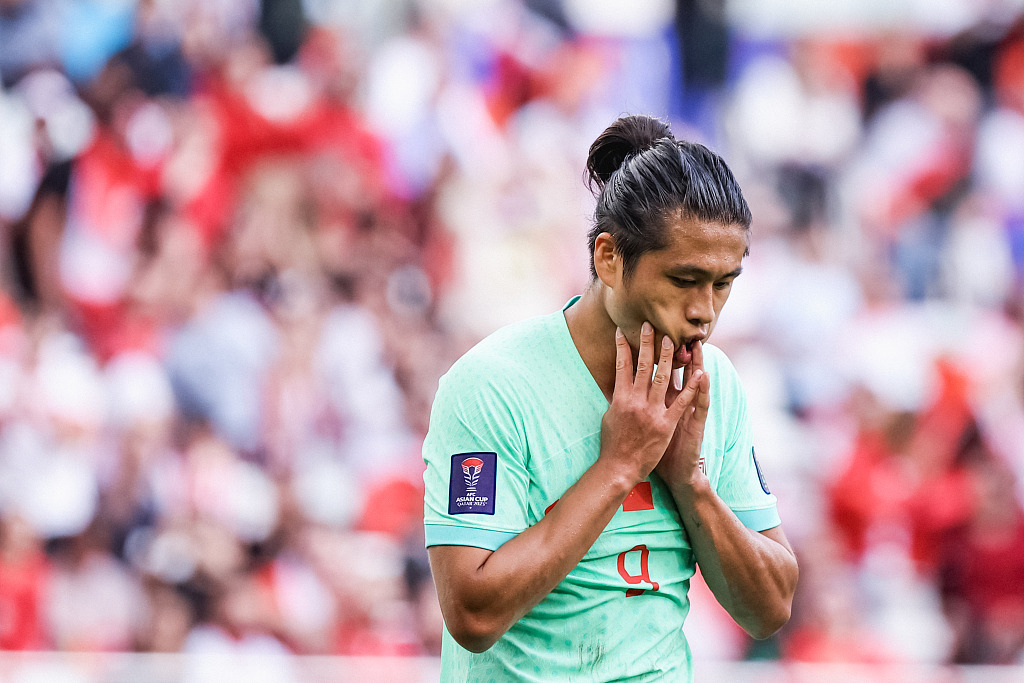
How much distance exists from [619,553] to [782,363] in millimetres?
2835

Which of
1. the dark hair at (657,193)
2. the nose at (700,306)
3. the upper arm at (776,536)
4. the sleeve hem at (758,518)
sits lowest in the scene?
the upper arm at (776,536)

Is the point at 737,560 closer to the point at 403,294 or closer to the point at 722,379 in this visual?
the point at 722,379

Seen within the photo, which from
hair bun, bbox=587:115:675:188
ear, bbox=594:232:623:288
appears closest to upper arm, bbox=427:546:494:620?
ear, bbox=594:232:623:288

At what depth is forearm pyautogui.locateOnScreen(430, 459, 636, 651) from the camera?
1326 millimetres

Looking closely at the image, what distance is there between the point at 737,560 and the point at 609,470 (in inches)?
11.3

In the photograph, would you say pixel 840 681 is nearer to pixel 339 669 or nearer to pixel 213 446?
pixel 339 669

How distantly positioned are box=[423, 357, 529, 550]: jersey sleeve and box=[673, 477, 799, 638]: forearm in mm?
279

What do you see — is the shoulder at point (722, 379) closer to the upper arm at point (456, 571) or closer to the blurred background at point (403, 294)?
the upper arm at point (456, 571)

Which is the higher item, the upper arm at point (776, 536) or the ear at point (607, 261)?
the ear at point (607, 261)

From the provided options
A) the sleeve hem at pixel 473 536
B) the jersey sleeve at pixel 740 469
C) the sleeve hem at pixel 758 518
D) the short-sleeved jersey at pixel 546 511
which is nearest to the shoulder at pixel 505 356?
the short-sleeved jersey at pixel 546 511

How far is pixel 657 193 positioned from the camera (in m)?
1.44

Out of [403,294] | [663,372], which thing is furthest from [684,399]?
[403,294]

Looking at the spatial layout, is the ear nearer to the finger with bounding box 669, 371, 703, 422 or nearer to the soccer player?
the soccer player

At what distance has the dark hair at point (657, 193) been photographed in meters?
1.42
